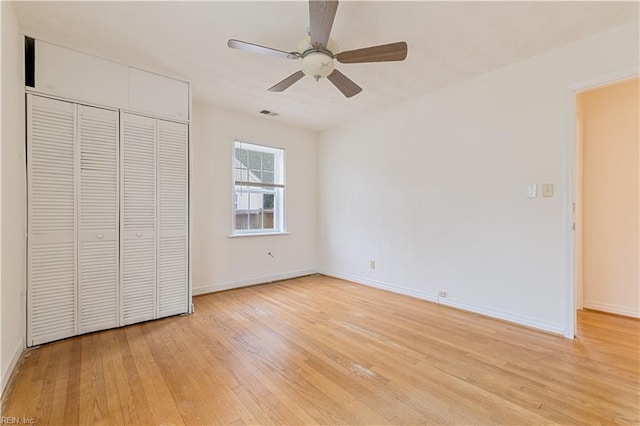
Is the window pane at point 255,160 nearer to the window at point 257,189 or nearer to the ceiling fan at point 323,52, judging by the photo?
the window at point 257,189

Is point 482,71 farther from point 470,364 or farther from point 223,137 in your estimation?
point 223,137

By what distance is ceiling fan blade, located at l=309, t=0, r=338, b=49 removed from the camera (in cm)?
162

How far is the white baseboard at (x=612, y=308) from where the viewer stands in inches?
120

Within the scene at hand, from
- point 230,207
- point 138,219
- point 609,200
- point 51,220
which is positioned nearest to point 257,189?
point 230,207

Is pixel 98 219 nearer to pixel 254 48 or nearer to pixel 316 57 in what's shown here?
pixel 254 48

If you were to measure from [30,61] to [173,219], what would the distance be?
66.9 inches

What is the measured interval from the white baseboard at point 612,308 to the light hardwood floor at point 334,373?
0.41ft

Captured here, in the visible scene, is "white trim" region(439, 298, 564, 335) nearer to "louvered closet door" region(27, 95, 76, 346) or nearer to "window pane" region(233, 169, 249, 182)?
"window pane" region(233, 169, 249, 182)

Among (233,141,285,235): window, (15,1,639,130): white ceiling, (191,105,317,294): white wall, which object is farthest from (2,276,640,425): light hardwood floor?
(15,1,639,130): white ceiling

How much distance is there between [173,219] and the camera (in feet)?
10.3

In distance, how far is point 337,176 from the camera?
4914 millimetres

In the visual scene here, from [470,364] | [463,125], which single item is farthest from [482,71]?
[470,364]

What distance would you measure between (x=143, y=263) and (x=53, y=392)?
1281mm

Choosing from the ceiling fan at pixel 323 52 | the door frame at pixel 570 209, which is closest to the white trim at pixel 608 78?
the door frame at pixel 570 209
